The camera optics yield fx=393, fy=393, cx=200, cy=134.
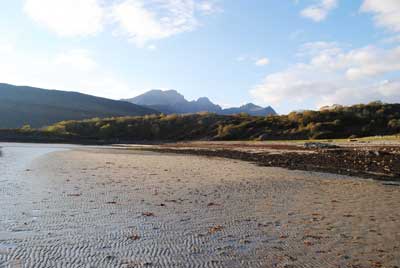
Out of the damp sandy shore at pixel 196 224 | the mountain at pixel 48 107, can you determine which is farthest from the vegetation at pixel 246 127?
the damp sandy shore at pixel 196 224

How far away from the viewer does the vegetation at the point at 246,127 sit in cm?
5881

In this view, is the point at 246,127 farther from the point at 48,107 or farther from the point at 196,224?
the point at 48,107

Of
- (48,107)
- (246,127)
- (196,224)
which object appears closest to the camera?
(196,224)

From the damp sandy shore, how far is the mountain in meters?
112

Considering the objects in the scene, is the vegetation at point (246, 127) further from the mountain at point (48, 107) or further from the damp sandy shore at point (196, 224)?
the damp sandy shore at point (196, 224)

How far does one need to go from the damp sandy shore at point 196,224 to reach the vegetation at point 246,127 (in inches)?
1764

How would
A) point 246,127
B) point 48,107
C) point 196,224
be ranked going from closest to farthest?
point 196,224 < point 246,127 < point 48,107

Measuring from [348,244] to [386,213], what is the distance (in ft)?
12.0

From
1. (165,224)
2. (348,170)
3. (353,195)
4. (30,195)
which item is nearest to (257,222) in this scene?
(165,224)

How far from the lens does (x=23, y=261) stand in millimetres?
6285

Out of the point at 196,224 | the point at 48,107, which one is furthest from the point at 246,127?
the point at 48,107

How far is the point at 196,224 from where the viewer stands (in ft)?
30.0

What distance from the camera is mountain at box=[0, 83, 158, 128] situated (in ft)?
411

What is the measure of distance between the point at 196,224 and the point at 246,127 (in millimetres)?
63540
